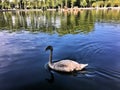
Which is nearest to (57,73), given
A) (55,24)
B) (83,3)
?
(55,24)

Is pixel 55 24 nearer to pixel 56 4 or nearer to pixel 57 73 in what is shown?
pixel 57 73

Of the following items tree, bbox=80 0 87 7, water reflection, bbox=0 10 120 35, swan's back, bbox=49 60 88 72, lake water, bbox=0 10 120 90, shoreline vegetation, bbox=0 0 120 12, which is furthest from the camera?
shoreline vegetation, bbox=0 0 120 12

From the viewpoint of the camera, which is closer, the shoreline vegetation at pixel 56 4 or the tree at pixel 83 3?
the tree at pixel 83 3

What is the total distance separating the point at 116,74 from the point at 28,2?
159873 millimetres

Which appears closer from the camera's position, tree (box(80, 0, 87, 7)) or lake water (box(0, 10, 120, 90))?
lake water (box(0, 10, 120, 90))

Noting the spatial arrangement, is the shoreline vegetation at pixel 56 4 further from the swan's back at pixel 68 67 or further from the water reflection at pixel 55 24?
the swan's back at pixel 68 67

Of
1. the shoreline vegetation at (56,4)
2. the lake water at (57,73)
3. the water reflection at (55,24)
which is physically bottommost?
the lake water at (57,73)

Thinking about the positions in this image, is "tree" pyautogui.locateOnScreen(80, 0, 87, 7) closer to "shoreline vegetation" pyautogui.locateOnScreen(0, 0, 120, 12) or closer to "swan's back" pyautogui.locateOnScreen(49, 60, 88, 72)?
"shoreline vegetation" pyautogui.locateOnScreen(0, 0, 120, 12)

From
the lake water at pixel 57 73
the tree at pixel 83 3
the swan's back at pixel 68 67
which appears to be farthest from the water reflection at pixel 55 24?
the tree at pixel 83 3

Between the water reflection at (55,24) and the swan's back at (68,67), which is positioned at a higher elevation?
the water reflection at (55,24)

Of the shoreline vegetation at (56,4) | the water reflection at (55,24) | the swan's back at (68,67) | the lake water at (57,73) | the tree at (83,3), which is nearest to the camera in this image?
the lake water at (57,73)

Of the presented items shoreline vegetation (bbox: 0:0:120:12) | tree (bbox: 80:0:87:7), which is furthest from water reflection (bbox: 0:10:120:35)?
shoreline vegetation (bbox: 0:0:120:12)

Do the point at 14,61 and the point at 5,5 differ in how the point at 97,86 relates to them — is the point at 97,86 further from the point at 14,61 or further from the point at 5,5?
the point at 5,5

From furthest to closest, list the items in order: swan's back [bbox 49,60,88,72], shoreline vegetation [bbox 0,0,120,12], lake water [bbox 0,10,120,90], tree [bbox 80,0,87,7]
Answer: shoreline vegetation [bbox 0,0,120,12] → tree [bbox 80,0,87,7] → swan's back [bbox 49,60,88,72] → lake water [bbox 0,10,120,90]
